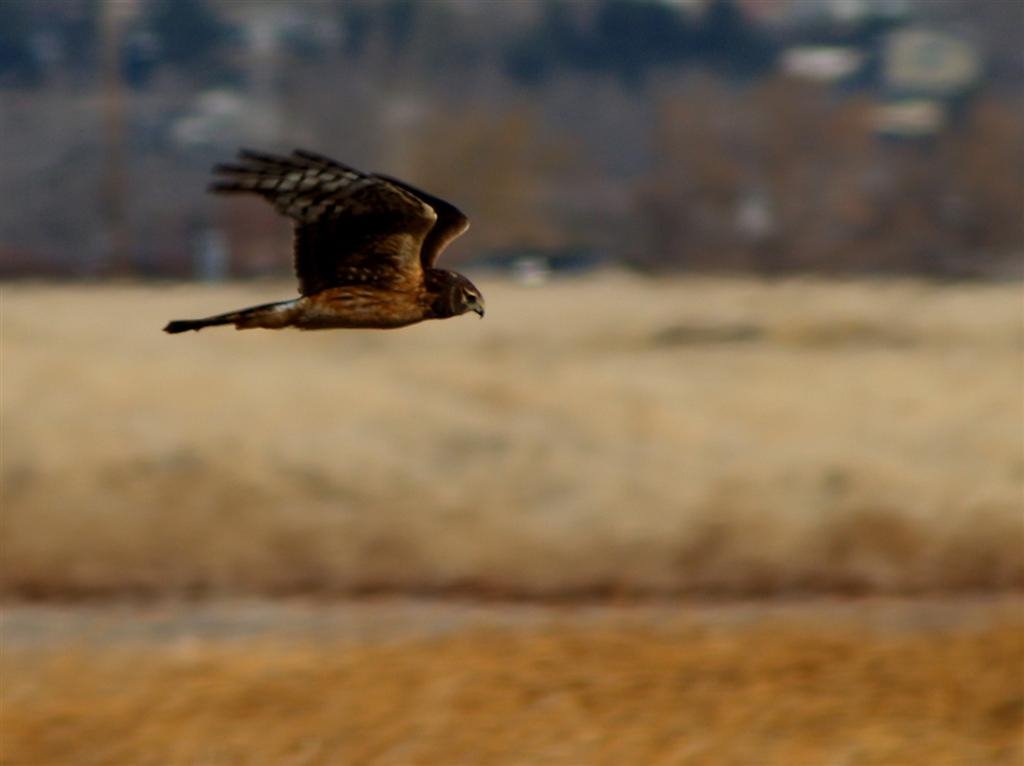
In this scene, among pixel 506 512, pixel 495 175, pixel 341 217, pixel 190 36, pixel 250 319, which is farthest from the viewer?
pixel 190 36

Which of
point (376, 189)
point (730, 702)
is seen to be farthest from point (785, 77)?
point (376, 189)

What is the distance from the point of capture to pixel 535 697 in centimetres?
1166

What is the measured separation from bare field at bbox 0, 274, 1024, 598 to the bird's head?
510 inches

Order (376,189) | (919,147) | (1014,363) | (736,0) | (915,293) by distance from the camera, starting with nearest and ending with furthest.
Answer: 1. (376,189)
2. (1014,363)
3. (915,293)
4. (919,147)
5. (736,0)

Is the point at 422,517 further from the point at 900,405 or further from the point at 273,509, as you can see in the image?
the point at 900,405

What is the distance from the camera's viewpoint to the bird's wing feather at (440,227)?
497cm

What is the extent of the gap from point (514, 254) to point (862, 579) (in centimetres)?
2922

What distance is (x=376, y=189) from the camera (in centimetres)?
497

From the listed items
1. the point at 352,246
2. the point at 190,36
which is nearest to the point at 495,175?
the point at 190,36

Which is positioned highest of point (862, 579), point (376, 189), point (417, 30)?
point (417, 30)

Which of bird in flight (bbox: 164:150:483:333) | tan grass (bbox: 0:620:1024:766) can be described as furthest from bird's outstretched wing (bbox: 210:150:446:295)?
tan grass (bbox: 0:620:1024:766)

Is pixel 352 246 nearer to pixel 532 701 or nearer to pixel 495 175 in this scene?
pixel 532 701

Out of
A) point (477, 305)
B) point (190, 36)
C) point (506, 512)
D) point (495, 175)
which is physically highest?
point (190, 36)

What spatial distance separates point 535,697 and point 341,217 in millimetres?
6863
